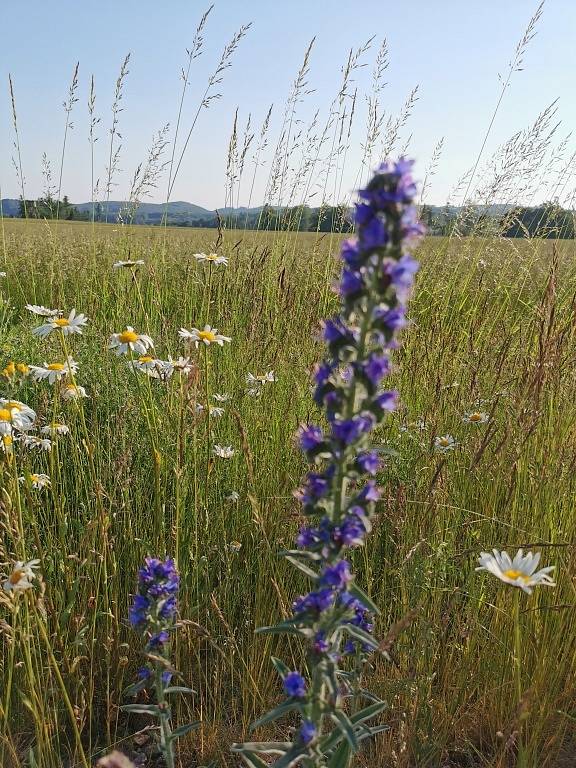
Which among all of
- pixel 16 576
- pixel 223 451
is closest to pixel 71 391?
pixel 223 451

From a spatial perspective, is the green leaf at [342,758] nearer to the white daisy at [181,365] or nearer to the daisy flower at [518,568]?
the daisy flower at [518,568]

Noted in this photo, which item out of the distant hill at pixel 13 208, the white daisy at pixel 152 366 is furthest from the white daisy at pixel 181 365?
the distant hill at pixel 13 208

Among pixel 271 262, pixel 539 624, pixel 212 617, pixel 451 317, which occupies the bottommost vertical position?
pixel 212 617

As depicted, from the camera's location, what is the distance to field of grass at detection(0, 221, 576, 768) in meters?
1.93

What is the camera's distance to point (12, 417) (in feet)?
7.25

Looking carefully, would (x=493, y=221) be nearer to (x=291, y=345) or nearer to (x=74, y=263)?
(x=291, y=345)

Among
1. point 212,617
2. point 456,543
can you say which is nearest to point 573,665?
point 456,543

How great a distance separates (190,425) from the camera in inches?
99.0

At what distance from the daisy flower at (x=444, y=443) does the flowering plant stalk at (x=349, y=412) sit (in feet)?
4.79

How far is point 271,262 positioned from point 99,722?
4300 mm

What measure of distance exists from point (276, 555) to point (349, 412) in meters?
0.59

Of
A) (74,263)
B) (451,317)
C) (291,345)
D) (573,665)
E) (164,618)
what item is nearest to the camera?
(164,618)

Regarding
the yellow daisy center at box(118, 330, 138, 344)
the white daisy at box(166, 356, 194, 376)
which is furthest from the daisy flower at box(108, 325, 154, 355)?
the white daisy at box(166, 356, 194, 376)

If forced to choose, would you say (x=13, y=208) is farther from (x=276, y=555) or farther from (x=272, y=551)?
(x=276, y=555)
